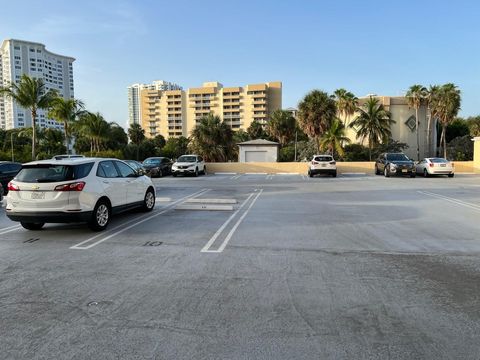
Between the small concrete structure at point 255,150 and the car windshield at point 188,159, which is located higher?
the small concrete structure at point 255,150

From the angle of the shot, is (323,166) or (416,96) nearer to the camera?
(323,166)

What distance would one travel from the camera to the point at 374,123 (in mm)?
46156

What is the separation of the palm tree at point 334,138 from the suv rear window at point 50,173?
37.3 meters

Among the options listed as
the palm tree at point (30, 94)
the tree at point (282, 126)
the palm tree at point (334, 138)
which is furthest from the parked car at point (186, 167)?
the tree at point (282, 126)

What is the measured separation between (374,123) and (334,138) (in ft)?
22.0

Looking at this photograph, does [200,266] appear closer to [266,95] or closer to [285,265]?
[285,265]

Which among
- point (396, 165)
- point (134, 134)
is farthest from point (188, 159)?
point (134, 134)

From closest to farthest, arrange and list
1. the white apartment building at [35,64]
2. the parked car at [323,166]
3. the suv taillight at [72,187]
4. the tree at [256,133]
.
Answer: the suv taillight at [72,187], the parked car at [323,166], the tree at [256,133], the white apartment building at [35,64]

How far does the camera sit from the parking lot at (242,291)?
11.1 feet

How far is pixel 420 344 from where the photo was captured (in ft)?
11.1

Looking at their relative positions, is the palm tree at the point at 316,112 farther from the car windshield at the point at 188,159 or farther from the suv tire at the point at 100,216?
the suv tire at the point at 100,216

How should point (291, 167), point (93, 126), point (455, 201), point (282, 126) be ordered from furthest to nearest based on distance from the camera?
point (282, 126)
point (93, 126)
point (291, 167)
point (455, 201)

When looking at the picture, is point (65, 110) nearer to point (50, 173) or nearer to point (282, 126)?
point (50, 173)

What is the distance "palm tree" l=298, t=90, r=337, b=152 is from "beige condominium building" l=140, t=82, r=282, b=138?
3787 inches
